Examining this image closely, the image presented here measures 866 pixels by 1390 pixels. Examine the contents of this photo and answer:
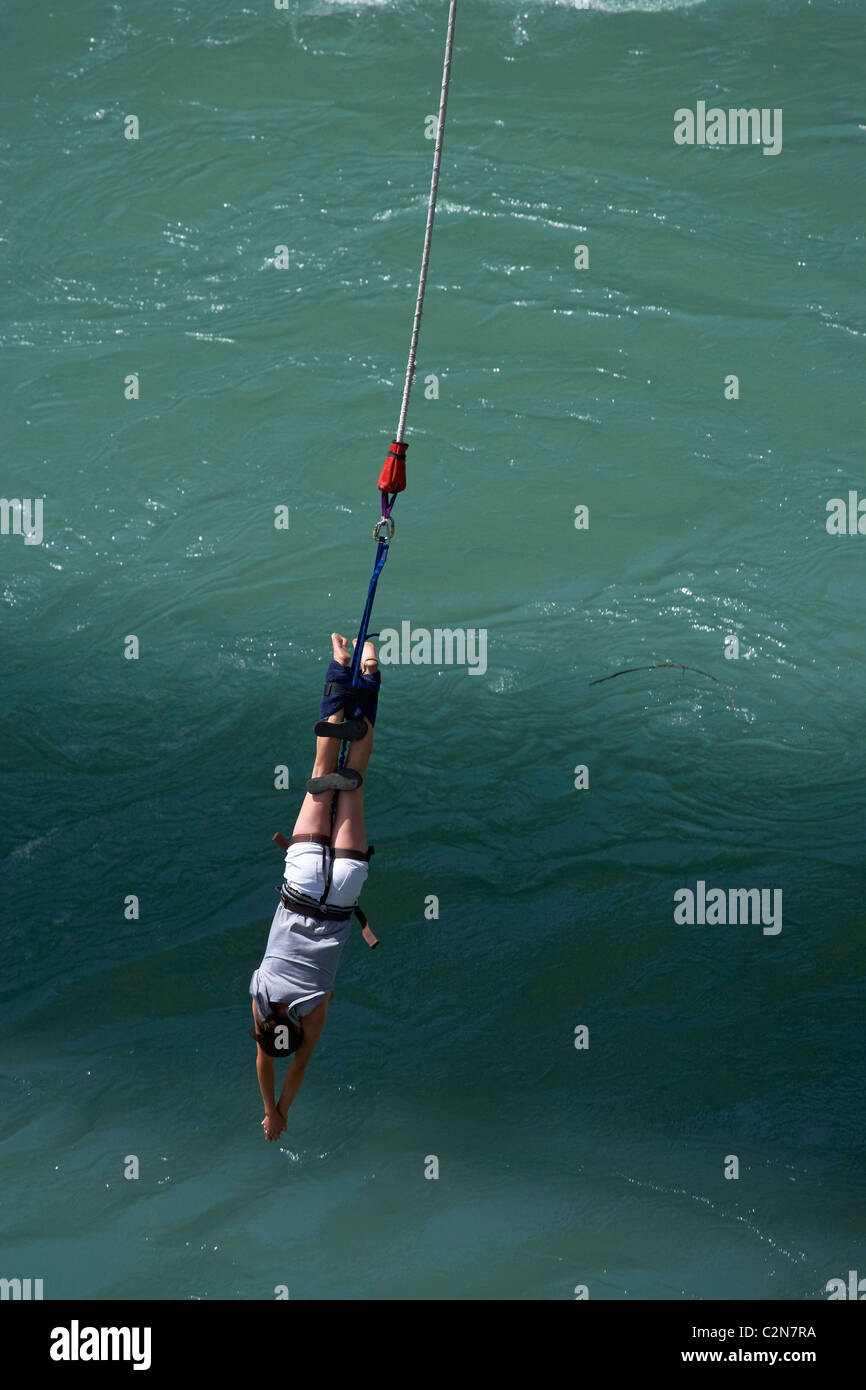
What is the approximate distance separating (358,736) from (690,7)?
10214 millimetres

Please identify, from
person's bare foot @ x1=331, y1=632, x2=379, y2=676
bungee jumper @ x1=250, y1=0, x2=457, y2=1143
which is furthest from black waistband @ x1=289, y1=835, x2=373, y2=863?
person's bare foot @ x1=331, y1=632, x2=379, y2=676

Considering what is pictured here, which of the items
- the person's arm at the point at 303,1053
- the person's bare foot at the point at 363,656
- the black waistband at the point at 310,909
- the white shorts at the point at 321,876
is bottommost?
the person's arm at the point at 303,1053

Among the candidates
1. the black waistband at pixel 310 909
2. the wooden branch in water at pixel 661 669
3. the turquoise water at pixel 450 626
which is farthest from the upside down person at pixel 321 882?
the wooden branch in water at pixel 661 669

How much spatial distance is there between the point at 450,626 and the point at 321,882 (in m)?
4.24

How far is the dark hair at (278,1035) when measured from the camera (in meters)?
6.88

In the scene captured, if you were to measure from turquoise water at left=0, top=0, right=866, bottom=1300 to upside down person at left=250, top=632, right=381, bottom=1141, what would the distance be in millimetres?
1726

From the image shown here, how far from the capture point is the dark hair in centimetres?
688

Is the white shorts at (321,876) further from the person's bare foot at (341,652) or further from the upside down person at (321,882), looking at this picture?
the person's bare foot at (341,652)

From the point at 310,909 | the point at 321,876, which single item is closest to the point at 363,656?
the point at 321,876

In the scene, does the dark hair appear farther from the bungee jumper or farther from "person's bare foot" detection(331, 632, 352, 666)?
"person's bare foot" detection(331, 632, 352, 666)

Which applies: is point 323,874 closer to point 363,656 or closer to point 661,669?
point 363,656

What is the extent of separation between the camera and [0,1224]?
801 cm

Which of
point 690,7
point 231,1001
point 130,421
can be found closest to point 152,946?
point 231,1001

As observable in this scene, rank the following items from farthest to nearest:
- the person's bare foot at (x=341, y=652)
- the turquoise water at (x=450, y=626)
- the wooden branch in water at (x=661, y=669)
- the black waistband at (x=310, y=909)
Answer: the wooden branch in water at (x=661, y=669) → the turquoise water at (x=450, y=626) → the person's bare foot at (x=341, y=652) → the black waistband at (x=310, y=909)
